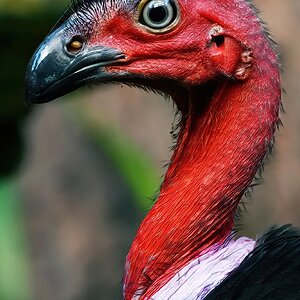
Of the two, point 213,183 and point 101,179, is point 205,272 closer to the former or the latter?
point 213,183

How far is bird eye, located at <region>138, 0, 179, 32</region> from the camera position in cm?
388

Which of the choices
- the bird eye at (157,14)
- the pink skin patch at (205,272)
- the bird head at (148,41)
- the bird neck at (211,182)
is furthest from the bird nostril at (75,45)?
A: the pink skin patch at (205,272)

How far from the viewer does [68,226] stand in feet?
33.7

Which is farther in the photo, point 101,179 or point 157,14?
point 101,179

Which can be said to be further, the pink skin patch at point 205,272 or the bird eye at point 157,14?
the bird eye at point 157,14

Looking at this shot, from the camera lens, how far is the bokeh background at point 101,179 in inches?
376

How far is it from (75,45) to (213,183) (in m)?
0.75

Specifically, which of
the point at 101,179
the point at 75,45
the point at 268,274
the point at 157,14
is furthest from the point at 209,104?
the point at 101,179

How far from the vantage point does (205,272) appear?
385cm

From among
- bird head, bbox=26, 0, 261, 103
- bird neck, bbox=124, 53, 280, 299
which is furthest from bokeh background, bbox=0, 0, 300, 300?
bird head, bbox=26, 0, 261, 103

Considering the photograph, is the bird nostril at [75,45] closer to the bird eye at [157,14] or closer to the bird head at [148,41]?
the bird head at [148,41]

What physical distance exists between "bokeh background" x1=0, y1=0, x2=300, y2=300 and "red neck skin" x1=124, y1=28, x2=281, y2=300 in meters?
4.55

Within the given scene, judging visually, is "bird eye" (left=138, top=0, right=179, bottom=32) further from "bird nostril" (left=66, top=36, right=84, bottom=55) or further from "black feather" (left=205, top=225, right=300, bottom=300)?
"black feather" (left=205, top=225, right=300, bottom=300)

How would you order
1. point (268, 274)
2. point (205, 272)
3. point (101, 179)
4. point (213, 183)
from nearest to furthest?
point (268, 274), point (205, 272), point (213, 183), point (101, 179)
